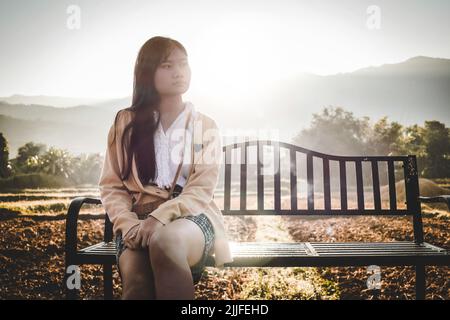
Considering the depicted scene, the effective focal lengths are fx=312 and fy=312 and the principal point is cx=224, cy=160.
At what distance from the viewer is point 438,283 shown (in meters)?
3.29

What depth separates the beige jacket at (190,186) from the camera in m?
1.71

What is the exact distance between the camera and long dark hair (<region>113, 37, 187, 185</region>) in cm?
184

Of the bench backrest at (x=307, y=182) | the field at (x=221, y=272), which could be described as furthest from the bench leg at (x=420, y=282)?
the field at (x=221, y=272)

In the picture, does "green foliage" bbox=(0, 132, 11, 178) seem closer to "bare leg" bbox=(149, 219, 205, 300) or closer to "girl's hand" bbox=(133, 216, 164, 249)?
"girl's hand" bbox=(133, 216, 164, 249)

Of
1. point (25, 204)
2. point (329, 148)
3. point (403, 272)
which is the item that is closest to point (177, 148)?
point (403, 272)

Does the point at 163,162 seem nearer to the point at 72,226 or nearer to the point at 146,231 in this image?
the point at 146,231

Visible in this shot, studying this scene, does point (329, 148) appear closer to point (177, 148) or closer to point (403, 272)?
point (403, 272)

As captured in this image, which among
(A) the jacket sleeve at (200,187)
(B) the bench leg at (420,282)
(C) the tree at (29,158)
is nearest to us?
(A) the jacket sleeve at (200,187)

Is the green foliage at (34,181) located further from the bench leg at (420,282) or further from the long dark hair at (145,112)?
the bench leg at (420,282)

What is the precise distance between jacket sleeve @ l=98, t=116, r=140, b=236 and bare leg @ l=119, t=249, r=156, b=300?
0.18 m

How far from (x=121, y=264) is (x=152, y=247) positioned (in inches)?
10.6

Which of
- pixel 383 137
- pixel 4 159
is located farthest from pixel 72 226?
pixel 383 137

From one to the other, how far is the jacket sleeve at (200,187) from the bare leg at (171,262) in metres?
0.13

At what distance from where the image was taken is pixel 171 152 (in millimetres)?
1891
